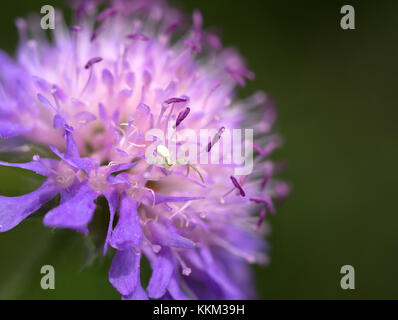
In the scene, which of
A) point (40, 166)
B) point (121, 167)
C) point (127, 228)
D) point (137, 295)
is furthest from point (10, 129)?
point (137, 295)

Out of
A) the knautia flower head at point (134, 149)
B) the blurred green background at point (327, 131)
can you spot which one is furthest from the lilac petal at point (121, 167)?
the blurred green background at point (327, 131)

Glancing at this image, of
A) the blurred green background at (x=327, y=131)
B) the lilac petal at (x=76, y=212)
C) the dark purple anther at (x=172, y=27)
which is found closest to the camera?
the lilac petal at (x=76, y=212)

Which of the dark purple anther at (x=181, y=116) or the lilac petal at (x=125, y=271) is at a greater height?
the dark purple anther at (x=181, y=116)

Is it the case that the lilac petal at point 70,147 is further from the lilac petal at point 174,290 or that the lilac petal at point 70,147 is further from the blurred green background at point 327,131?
the blurred green background at point 327,131

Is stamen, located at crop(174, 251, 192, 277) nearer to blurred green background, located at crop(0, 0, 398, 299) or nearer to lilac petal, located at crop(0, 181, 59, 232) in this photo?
lilac petal, located at crop(0, 181, 59, 232)

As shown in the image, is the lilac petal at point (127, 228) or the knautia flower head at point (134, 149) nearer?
the lilac petal at point (127, 228)

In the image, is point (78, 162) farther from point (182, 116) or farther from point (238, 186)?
point (238, 186)
